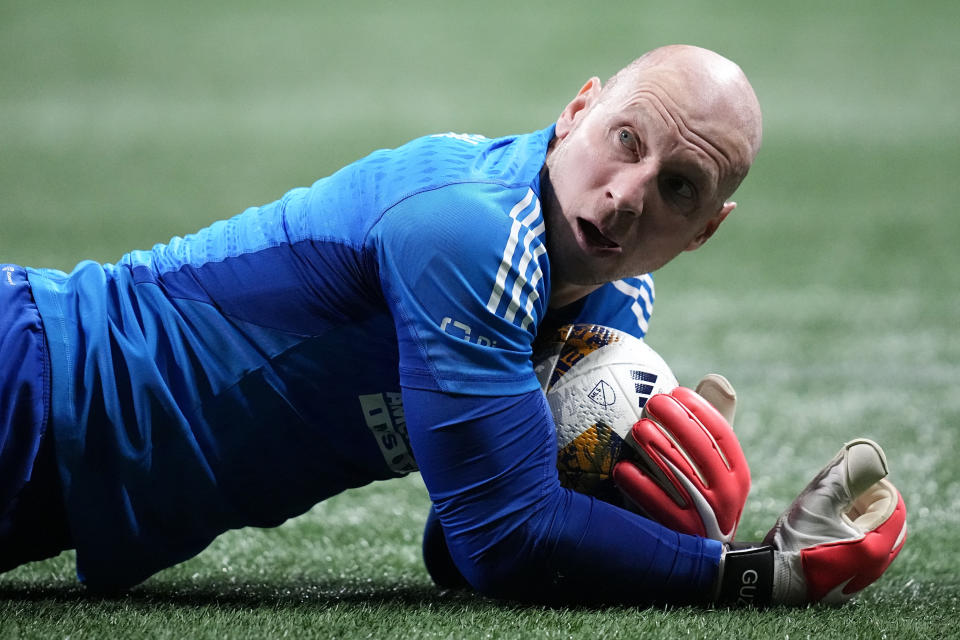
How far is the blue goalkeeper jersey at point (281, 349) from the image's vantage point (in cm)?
203

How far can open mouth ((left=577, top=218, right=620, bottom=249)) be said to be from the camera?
2121 millimetres

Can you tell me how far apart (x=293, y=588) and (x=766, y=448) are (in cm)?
222

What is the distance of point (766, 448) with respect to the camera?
14.1 ft

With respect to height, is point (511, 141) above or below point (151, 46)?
above

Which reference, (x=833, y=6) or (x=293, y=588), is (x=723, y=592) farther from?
(x=833, y=6)

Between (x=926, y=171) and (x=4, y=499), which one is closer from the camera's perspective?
(x=4, y=499)

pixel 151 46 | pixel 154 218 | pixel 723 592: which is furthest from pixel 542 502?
pixel 151 46

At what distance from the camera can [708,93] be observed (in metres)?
2.07

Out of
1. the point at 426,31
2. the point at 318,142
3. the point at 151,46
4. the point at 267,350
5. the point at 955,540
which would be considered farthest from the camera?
the point at 426,31

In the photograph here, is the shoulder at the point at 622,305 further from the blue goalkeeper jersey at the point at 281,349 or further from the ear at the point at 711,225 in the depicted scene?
the blue goalkeeper jersey at the point at 281,349

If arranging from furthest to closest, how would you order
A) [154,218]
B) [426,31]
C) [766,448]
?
[426,31]
[154,218]
[766,448]

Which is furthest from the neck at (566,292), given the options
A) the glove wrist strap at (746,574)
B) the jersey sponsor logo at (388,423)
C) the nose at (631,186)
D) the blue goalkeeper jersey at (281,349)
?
the glove wrist strap at (746,574)

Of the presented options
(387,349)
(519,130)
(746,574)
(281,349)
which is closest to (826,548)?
(746,574)

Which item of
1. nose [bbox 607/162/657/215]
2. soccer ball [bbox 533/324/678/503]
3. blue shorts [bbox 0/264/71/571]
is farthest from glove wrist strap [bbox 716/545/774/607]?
blue shorts [bbox 0/264/71/571]
